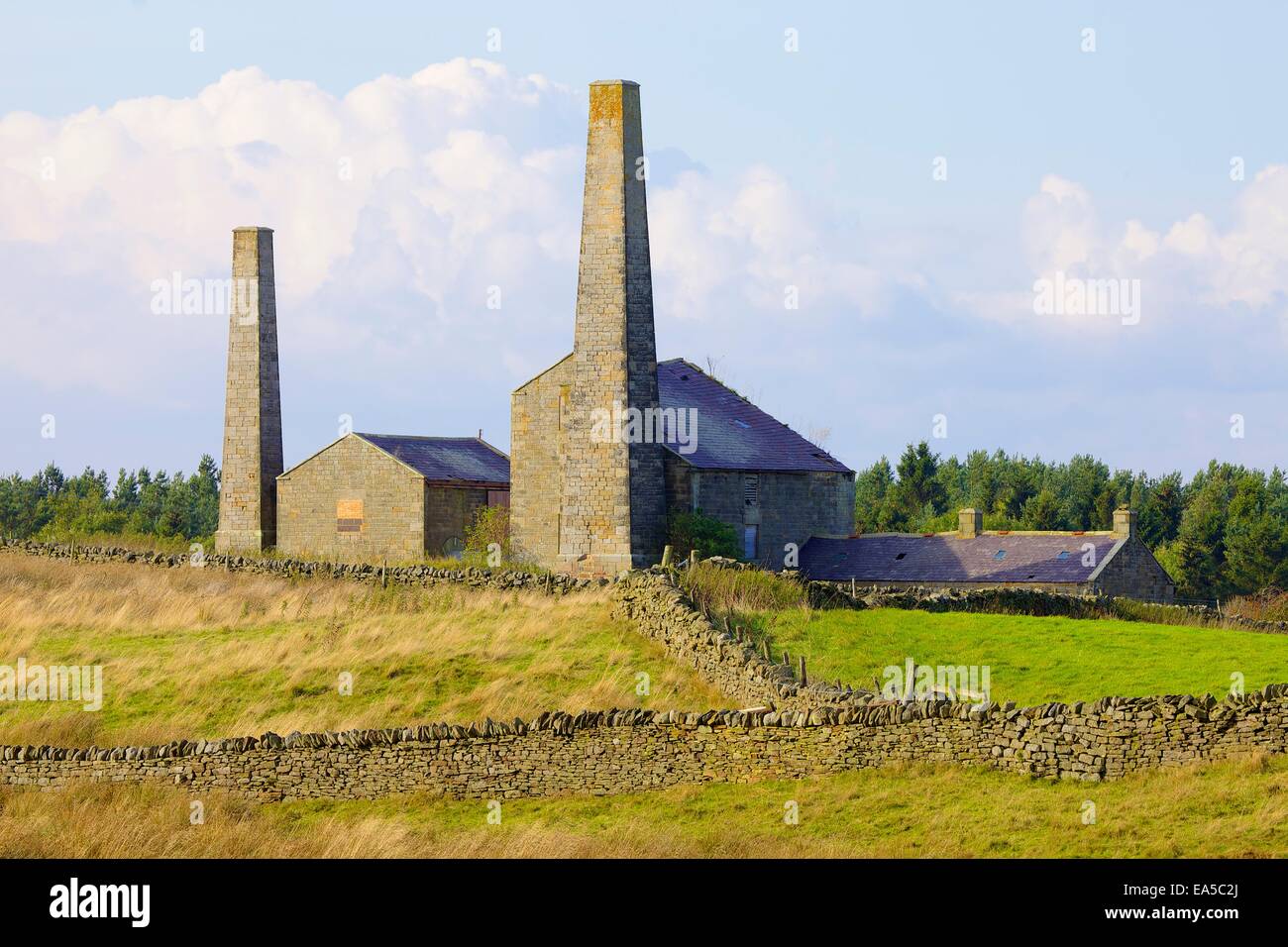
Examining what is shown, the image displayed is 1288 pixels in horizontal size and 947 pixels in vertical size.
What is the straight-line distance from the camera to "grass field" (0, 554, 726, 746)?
26.4m

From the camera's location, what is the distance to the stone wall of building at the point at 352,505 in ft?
166

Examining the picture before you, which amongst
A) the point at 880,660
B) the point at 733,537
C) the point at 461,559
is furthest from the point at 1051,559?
the point at 880,660

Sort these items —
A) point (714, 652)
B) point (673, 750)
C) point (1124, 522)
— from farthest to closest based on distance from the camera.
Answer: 1. point (1124, 522)
2. point (714, 652)
3. point (673, 750)

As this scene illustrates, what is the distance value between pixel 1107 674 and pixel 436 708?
10631 mm

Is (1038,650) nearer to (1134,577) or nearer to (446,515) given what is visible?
(1134,577)

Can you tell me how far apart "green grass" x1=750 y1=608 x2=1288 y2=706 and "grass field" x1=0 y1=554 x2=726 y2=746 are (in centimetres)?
307

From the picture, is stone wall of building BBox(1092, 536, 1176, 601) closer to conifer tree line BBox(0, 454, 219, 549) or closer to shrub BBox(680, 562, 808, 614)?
shrub BBox(680, 562, 808, 614)

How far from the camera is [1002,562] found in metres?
48.2

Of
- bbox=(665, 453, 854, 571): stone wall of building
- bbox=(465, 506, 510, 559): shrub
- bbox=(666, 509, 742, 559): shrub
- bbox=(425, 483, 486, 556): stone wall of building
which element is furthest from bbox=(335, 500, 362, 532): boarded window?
bbox=(666, 509, 742, 559): shrub

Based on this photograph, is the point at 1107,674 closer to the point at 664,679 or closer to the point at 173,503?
the point at 664,679

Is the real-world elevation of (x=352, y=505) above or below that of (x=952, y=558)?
above

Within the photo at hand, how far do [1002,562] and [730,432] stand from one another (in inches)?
348

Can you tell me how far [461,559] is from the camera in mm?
48469

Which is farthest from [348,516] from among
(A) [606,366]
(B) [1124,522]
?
(B) [1124,522]
